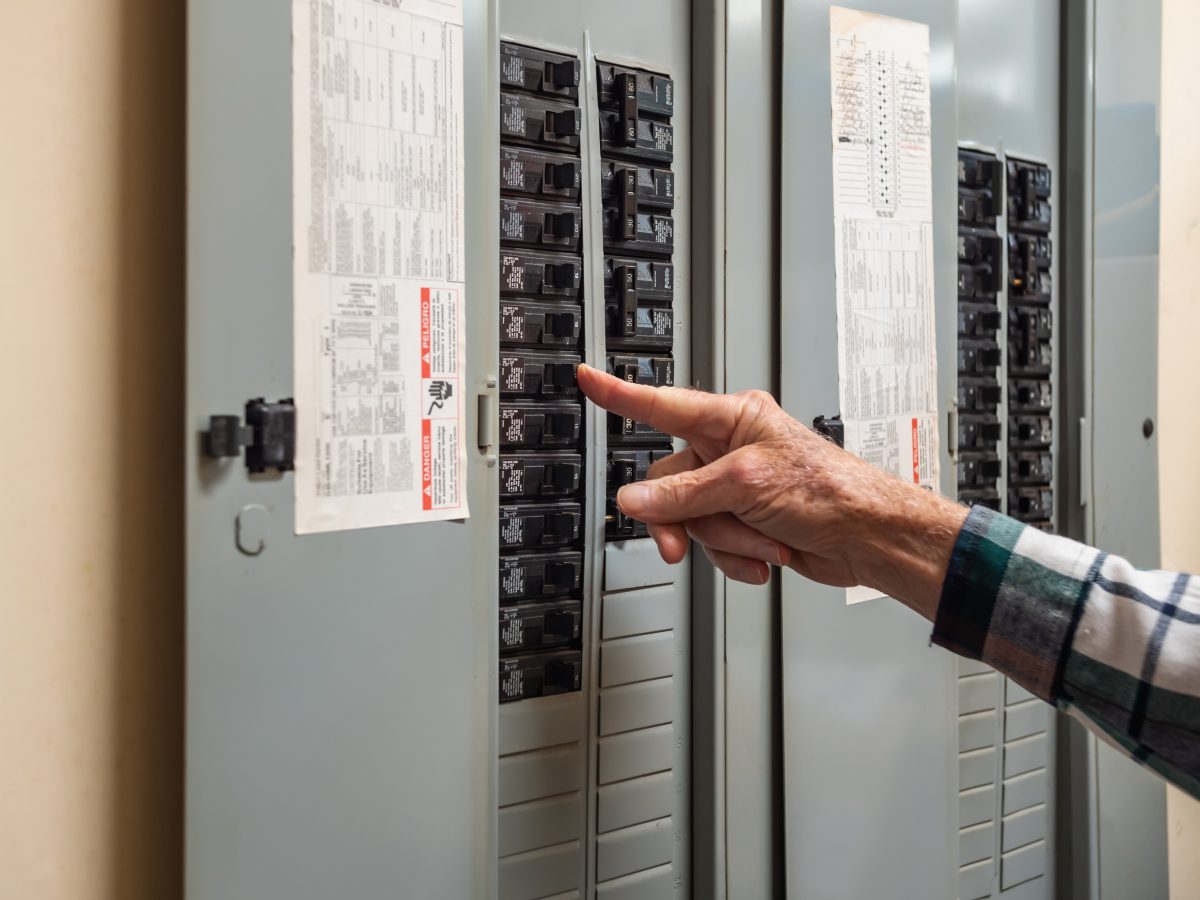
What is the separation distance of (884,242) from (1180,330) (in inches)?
45.2

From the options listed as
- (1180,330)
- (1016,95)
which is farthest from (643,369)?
(1180,330)

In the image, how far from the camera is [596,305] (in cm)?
128

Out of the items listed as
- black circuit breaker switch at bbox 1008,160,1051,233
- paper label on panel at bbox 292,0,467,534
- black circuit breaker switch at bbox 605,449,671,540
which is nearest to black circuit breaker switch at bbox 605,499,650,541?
black circuit breaker switch at bbox 605,449,671,540

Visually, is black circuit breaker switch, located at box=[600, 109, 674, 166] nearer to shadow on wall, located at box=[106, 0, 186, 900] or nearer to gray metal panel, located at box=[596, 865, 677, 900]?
shadow on wall, located at box=[106, 0, 186, 900]

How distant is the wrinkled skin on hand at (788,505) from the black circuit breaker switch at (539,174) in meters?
0.37

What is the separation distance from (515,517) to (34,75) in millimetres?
694

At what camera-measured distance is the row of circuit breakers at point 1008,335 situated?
1.83 meters

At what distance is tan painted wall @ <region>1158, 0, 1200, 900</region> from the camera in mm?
2178

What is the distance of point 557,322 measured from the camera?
1.24 m

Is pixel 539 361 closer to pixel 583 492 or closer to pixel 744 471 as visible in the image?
pixel 583 492

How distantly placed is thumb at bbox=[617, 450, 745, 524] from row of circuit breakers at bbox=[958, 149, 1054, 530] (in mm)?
1065

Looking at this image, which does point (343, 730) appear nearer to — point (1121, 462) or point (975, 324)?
point (975, 324)

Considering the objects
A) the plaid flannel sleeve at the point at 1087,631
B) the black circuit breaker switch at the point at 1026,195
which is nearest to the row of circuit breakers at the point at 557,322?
the plaid flannel sleeve at the point at 1087,631

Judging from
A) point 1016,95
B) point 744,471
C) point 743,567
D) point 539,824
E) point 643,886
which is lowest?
point 643,886
